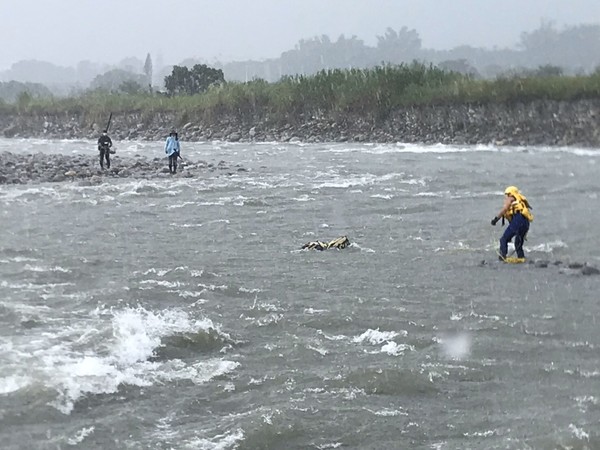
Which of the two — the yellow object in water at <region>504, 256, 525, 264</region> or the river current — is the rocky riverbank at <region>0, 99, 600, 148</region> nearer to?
the river current

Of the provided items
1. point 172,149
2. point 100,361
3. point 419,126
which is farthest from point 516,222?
point 419,126

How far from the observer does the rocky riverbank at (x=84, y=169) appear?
894 inches

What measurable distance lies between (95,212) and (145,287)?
719 cm

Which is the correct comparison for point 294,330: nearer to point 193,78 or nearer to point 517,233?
point 517,233

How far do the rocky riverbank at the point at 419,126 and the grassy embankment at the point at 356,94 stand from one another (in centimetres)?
39

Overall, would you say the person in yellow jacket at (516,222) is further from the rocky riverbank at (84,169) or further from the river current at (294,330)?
the rocky riverbank at (84,169)

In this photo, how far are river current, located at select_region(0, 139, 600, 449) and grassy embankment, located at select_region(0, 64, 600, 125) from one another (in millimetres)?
21079

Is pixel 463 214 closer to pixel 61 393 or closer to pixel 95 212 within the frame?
pixel 95 212

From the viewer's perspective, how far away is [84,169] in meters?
25.0

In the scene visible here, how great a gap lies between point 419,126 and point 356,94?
16.0ft

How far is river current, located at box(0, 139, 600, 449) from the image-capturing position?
5.63 m

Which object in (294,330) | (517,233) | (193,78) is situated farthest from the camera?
(193,78)

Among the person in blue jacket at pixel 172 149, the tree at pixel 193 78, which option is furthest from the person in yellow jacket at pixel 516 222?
the tree at pixel 193 78

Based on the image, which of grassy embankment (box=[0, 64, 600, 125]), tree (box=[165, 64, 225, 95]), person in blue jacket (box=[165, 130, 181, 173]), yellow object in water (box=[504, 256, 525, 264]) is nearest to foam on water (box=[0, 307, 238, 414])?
yellow object in water (box=[504, 256, 525, 264])
